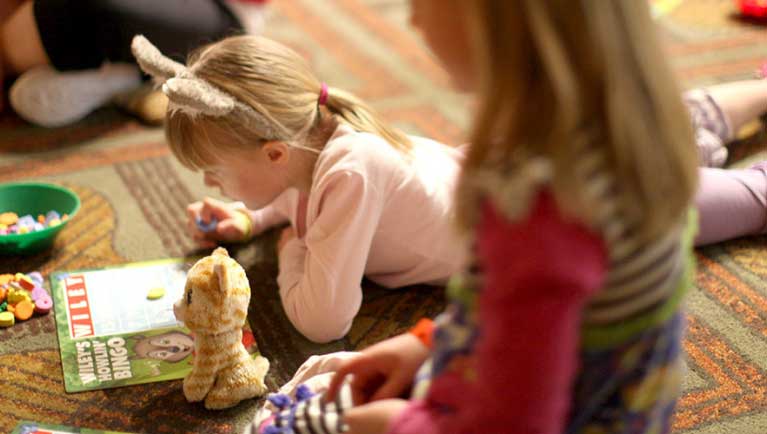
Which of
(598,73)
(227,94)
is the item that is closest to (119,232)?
(227,94)

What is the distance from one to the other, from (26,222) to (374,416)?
832mm

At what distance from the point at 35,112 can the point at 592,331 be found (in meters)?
1.46

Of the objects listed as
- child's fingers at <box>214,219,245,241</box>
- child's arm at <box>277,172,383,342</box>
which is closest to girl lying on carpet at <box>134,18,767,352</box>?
child's arm at <box>277,172,383,342</box>

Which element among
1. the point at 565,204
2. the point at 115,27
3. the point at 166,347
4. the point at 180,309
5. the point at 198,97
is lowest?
the point at 166,347

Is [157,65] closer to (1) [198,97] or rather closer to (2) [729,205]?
(1) [198,97]

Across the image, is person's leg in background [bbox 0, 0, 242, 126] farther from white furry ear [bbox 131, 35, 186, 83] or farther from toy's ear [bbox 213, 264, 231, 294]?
toy's ear [bbox 213, 264, 231, 294]

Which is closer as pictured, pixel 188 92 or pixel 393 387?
pixel 393 387

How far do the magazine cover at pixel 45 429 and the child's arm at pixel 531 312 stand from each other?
604 millimetres

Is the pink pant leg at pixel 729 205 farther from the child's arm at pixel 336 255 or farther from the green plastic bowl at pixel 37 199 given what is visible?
the green plastic bowl at pixel 37 199

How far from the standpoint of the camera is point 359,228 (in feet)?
4.00

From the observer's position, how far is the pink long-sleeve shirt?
121cm

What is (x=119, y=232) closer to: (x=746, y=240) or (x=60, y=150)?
(x=60, y=150)

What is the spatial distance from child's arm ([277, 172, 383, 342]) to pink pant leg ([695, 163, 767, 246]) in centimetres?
54

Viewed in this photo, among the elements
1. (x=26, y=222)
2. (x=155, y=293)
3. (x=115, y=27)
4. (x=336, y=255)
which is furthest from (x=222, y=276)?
(x=115, y=27)
